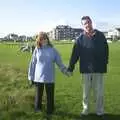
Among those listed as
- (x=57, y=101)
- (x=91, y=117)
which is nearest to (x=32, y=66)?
(x=91, y=117)

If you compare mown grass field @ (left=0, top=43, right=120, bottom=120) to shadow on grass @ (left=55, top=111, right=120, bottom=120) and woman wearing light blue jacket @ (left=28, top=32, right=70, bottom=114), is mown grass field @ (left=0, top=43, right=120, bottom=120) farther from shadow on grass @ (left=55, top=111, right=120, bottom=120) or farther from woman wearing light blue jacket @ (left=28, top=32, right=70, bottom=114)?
woman wearing light blue jacket @ (left=28, top=32, right=70, bottom=114)

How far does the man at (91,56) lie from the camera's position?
998cm

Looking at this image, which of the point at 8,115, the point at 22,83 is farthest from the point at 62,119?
the point at 22,83

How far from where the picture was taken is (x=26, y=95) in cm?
1271

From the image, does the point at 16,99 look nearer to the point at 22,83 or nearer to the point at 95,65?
the point at 95,65

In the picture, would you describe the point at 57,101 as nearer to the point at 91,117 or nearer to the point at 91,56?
the point at 91,117

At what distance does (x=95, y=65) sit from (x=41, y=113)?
1861 millimetres

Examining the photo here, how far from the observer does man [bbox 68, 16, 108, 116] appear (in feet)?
32.8

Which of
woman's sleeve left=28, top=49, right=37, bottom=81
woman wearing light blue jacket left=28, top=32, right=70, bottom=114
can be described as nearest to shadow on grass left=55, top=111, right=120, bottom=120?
woman wearing light blue jacket left=28, top=32, right=70, bottom=114

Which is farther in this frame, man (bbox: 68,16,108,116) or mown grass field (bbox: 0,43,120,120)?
mown grass field (bbox: 0,43,120,120)

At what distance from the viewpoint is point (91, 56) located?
10109mm

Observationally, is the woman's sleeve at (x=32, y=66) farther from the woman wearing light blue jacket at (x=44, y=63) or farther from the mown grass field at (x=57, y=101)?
the mown grass field at (x=57, y=101)

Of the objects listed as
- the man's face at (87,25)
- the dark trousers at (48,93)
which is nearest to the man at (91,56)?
the man's face at (87,25)

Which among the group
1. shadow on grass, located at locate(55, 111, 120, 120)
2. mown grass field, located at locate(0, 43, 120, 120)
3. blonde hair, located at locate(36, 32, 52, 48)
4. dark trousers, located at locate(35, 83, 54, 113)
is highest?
blonde hair, located at locate(36, 32, 52, 48)
